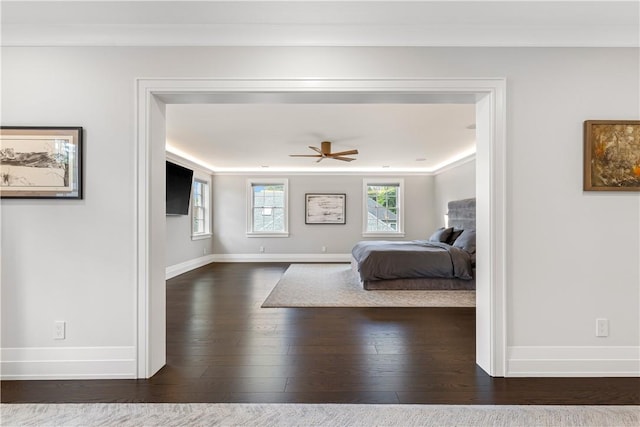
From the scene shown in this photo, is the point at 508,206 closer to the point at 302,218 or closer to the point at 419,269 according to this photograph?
the point at 419,269

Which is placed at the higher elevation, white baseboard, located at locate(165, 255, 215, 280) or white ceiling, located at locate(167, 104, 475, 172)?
white ceiling, located at locate(167, 104, 475, 172)

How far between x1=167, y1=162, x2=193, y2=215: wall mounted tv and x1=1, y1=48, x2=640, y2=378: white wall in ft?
11.7

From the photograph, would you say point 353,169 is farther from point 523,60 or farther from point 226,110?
point 523,60

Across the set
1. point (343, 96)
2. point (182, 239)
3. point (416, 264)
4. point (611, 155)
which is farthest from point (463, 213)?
point (182, 239)

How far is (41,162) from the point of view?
2242 millimetres

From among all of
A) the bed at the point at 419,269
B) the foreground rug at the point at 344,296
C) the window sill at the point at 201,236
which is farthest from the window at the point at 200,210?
the bed at the point at 419,269

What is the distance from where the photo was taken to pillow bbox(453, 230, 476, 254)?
16.0 feet

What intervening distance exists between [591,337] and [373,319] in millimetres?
1811

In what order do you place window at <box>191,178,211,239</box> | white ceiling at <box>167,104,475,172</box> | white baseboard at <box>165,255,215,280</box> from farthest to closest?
window at <box>191,178,211,239</box> < white baseboard at <box>165,255,215,280</box> < white ceiling at <box>167,104,475,172</box>

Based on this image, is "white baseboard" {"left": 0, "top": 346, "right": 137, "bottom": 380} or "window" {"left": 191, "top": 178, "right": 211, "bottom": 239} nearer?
"white baseboard" {"left": 0, "top": 346, "right": 137, "bottom": 380}

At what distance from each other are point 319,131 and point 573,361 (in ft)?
12.1

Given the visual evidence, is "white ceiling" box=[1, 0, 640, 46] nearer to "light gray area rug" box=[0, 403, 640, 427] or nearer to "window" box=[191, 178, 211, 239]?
"light gray area rug" box=[0, 403, 640, 427]

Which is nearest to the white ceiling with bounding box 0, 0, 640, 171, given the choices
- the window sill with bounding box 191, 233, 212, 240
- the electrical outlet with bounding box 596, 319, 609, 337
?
the electrical outlet with bounding box 596, 319, 609, 337

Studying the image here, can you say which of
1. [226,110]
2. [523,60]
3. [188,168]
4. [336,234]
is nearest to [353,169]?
[336,234]
